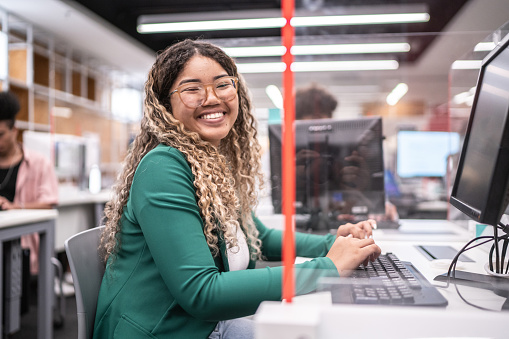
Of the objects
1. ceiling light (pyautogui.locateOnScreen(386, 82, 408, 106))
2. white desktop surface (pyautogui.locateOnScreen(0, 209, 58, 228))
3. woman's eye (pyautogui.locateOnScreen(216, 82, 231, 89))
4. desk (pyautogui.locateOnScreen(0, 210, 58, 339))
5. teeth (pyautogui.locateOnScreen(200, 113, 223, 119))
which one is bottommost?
desk (pyautogui.locateOnScreen(0, 210, 58, 339))

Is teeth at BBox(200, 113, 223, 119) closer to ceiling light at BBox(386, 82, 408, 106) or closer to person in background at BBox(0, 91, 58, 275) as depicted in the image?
person in background at BBox(0, 91, 58, 275)

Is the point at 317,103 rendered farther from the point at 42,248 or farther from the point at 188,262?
the point at 42,248

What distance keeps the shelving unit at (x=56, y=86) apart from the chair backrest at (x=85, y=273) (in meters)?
3.87

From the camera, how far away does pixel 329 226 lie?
155cm

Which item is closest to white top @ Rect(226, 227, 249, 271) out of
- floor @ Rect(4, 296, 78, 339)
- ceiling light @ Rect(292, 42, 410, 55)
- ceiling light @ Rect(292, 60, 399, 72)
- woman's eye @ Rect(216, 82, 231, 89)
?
woman's eye @ Rect(216, 82, 231, 89)

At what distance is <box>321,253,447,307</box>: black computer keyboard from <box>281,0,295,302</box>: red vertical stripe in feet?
0.20

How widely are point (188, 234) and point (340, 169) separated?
1067 mm

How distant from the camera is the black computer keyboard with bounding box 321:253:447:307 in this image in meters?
0.61

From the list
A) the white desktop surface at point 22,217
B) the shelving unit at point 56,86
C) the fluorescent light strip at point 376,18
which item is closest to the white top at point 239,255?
the white desktop surface at point 22,217

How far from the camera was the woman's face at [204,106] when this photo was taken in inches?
40.8

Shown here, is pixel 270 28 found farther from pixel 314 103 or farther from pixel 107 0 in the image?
pixel 314 103

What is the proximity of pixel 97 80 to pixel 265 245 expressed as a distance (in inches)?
234

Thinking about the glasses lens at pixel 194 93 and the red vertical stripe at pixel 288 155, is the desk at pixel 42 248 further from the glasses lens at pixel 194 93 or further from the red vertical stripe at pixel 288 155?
the red vertical stripe at pixel 288 155

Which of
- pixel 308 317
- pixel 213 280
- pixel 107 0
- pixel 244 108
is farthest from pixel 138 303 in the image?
pixel 107 0
